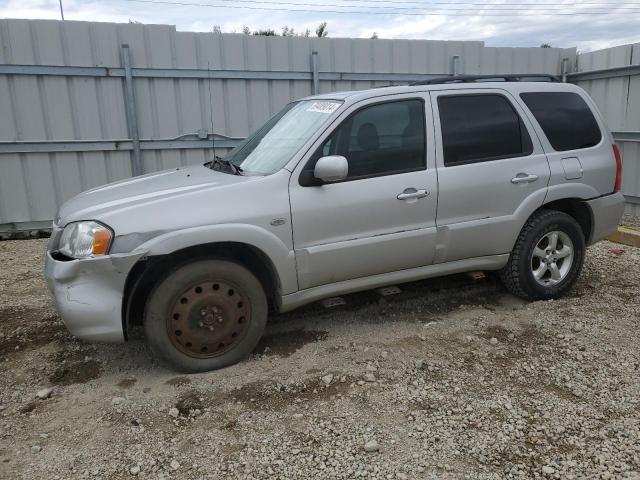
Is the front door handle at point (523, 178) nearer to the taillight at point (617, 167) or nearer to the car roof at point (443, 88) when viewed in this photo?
the car roof at point (443, 88)

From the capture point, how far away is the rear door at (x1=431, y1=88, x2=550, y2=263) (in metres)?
4.20

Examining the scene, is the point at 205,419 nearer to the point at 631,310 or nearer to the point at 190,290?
the point at 190,290

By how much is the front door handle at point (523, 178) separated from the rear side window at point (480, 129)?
179 mm

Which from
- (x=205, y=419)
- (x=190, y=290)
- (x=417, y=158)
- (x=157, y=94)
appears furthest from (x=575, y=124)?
(x=157, y=94)

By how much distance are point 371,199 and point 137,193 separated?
1630 mm

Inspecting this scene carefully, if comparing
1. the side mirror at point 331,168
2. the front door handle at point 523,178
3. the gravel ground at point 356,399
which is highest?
the side mirror at point 331,168

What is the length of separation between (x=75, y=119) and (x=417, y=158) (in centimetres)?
545

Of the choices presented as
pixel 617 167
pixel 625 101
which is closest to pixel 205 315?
pixel 617 167

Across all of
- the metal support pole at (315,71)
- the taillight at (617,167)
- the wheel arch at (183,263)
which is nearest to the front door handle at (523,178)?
the taillight at (617,167)

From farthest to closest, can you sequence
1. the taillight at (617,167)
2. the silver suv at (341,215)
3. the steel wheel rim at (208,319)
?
1. the taillight at (617,167)
2. the steel wheel rim at (208,319)
3. the silver suv at (341,215)

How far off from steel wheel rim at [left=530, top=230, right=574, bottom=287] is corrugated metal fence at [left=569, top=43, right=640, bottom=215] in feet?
12.9

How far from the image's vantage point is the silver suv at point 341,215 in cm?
338

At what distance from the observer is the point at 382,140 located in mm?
4027

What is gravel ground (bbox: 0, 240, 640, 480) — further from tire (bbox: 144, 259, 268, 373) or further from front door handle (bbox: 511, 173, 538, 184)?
front door handle (bbox: 511, 173, 538, 184)
